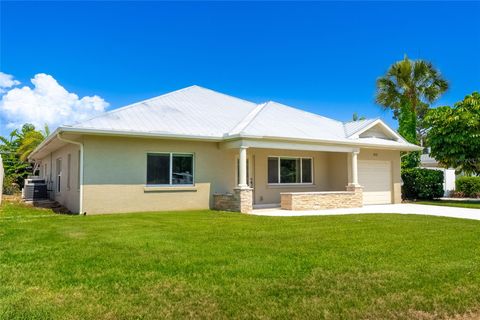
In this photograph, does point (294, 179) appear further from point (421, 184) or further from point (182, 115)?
point (421, 184)

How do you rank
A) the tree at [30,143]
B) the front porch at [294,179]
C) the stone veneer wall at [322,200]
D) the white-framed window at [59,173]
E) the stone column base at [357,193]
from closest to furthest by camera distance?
the front porch at [294,179] → the stone veneer wall at [322,200] → the stone column base at [357,193] → the white-framed window at [59,173] → the tree at [30,143]

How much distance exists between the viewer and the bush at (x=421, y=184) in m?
22.2

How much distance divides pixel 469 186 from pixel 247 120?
1897 centimetres

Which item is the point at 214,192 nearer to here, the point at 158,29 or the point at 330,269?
the point at 158,29

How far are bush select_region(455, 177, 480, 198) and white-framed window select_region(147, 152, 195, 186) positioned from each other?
2163cm

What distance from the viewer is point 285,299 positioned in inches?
175

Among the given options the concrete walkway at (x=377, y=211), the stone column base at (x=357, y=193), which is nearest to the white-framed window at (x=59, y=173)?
the concrete walkway at (x=377, y=211)

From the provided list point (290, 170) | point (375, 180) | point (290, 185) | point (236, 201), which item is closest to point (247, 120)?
point (290, 170)

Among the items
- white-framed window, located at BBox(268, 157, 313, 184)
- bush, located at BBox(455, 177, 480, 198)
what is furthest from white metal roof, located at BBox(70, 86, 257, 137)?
bush, located at BBox(455, 177, 480, 198)

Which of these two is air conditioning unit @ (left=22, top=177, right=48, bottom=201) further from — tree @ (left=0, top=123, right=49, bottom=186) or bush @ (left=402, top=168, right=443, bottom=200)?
bush @ (left=402, top=168, right=443, bottom=200)

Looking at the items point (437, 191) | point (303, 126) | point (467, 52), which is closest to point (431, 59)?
point (467, 52)

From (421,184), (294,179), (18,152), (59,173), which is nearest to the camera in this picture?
(294,179)

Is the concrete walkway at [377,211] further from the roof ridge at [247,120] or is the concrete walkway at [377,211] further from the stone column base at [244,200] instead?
the roof ridge at [247,120]

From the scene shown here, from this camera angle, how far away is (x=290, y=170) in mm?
18938
